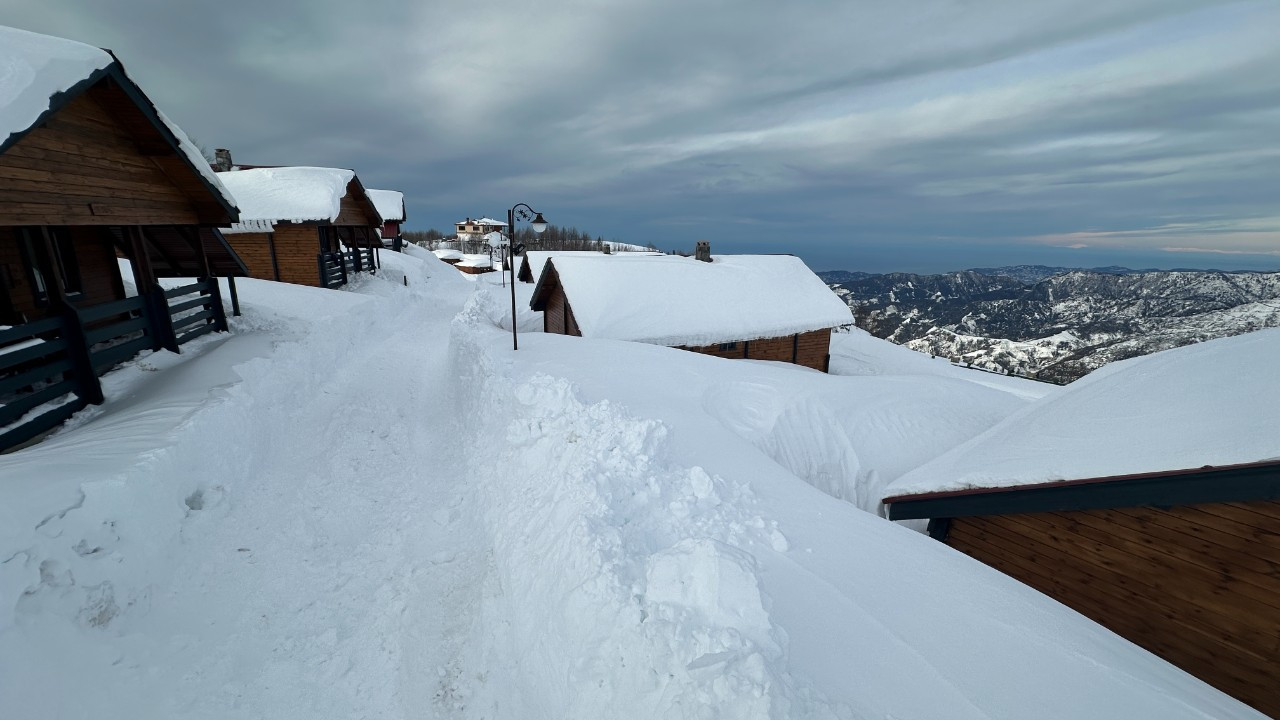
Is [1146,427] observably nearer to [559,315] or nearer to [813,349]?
[813,349]

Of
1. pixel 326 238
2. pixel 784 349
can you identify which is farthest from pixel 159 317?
pixel 784 349

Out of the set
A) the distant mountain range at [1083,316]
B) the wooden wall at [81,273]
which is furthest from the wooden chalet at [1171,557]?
the distant mountain range at [1083,316]

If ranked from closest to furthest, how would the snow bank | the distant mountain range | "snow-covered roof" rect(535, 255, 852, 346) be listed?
the snow bank
"snow-covered roof" rect(535, 255, 852, 346)
the distant mountain range

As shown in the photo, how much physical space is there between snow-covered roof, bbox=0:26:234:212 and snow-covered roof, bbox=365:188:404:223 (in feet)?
138

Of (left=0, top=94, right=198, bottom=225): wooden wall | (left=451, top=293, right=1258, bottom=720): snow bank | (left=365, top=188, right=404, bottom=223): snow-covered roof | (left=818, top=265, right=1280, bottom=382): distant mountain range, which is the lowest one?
(left=818, top=265, right=1280, bottom=382): distant mountain range

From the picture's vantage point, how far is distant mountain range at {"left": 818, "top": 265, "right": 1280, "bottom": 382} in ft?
318

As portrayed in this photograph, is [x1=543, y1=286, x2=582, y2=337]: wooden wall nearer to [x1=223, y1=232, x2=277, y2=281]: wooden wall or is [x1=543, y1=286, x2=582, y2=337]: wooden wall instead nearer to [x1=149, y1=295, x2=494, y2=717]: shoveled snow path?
[x1=149, y1=295, x2=494, y2=717]: shoveled snow path

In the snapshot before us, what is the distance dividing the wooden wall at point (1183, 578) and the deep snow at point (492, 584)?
1.05m

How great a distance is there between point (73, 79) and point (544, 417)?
8380mm

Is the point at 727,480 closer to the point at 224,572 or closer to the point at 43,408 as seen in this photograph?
the point at 224,572

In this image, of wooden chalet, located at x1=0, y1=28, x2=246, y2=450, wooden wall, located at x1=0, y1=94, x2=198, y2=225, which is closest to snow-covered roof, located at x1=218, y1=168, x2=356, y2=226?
wooden chalet, located at x1=0, y1=28, x2=246, y2=450

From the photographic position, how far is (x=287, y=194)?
2222 centimetres

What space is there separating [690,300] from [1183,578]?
15.5 metres

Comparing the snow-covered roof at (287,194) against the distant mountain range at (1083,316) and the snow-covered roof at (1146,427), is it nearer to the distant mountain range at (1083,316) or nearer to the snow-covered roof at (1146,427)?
the snow-covered roof at (1146,427)
